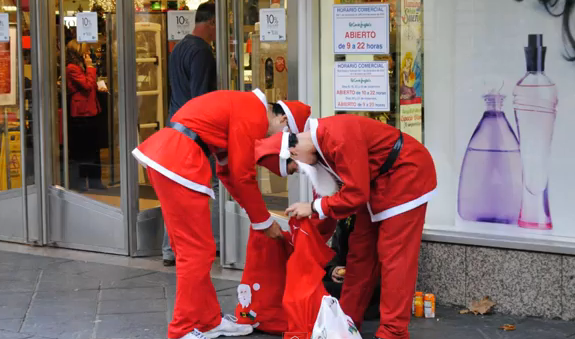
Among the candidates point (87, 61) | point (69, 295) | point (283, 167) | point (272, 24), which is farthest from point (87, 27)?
point (283, 167)

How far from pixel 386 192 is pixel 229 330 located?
4.31ft

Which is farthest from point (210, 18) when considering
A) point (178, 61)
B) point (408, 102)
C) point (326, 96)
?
point (408, 102)

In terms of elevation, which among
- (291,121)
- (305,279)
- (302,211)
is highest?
(291,121)

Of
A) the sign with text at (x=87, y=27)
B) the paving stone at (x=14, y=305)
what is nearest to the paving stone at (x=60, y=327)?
the paving stone at (x=14, y=305)

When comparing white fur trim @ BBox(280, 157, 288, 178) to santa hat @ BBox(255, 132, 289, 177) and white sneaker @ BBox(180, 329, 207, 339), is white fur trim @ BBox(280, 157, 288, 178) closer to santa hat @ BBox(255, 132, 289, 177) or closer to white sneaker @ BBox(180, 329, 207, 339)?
santa hat @ BBox(255, 132, 289, 177)

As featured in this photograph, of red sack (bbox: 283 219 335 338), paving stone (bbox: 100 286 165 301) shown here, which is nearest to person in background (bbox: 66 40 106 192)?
paving stone (bbox: 100 286 165 301)

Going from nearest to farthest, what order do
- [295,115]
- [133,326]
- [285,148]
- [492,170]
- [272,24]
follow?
[285,148] < [295,115] < [133,326] < [492,170] < [272,24]

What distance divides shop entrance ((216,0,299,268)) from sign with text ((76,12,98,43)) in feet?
4.21

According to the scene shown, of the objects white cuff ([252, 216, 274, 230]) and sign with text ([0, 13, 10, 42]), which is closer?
white cuff ([252, 216, 274, 230])

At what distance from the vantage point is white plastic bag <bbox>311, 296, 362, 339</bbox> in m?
5.06

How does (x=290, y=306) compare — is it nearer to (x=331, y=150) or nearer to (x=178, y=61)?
(x=331, y=150)

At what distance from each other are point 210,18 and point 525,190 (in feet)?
9.01

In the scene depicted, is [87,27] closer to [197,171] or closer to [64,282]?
[64,282]

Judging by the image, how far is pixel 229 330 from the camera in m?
5.80
